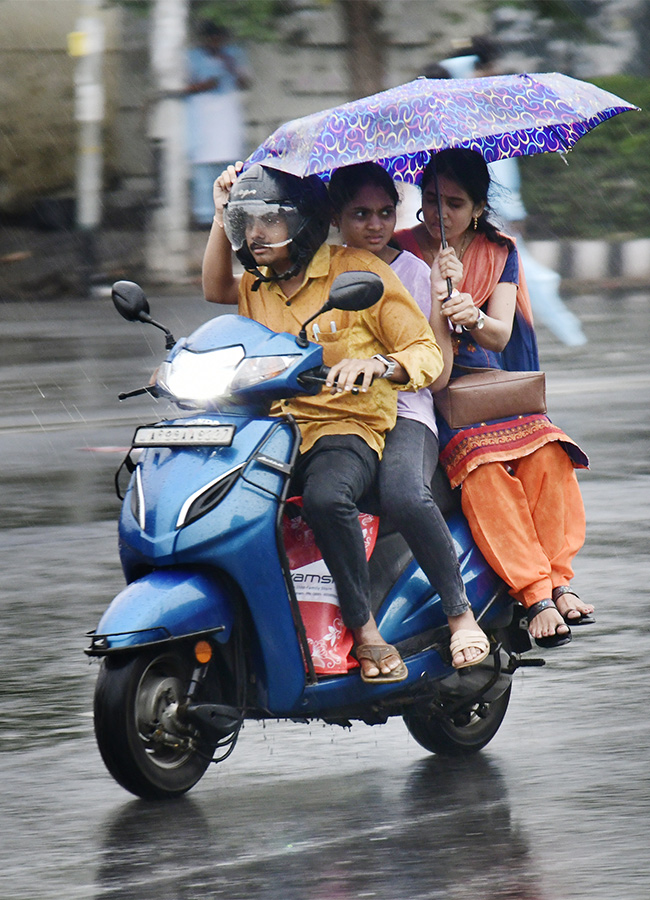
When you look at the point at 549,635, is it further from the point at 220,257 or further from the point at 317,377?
the point at 220,257

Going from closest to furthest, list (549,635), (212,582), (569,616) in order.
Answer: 1. (212,582)
2. (549,635)
3. (569,616)

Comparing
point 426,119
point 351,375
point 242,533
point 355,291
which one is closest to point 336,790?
point 242,533

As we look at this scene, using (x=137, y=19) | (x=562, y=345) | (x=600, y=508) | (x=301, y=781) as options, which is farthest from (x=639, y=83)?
(x=301, y=781)

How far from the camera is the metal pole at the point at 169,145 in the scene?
1880 cm

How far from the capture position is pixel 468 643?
5.26 metres

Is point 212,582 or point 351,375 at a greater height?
point 351,375

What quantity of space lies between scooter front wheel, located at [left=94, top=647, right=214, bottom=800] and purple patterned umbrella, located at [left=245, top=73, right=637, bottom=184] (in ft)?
4.35

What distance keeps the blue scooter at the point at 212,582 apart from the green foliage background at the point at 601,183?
16775 millimetres

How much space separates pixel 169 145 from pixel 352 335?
14411 mm

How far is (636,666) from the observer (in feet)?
21.0

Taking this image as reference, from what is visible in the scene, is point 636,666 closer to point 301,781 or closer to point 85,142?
point 301,781

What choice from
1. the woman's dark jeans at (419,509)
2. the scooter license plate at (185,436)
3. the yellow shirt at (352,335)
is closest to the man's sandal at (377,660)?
the woman's dark jeans at (419,509)

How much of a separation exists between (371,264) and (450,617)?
0.98 metres

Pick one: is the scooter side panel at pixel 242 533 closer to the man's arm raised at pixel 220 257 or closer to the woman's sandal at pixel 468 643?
the woman's sandal at pixel 468 643
